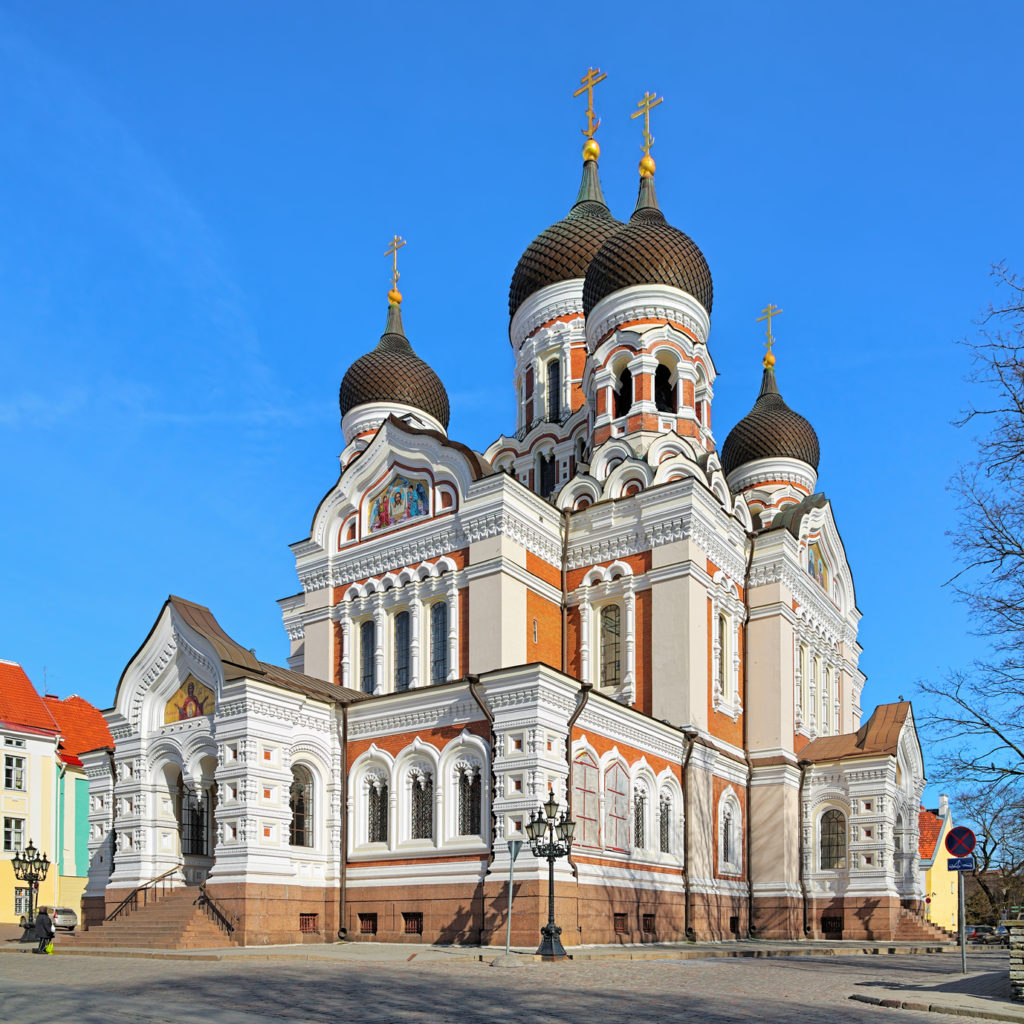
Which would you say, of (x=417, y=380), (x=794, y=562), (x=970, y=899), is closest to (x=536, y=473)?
(x=417, y=380)

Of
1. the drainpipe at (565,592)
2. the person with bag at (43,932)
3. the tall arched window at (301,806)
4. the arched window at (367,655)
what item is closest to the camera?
the person with bag at (43,932)

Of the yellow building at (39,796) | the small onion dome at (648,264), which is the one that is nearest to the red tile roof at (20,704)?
the yellow building at (39,796)

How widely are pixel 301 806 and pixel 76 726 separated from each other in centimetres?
1871

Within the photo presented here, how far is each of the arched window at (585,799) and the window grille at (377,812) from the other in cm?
393

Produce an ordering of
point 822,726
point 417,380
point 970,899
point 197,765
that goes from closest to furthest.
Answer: point 197,765 < point 822,726 < point 417,380 < point 970,899

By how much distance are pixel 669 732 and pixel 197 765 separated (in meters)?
9.08

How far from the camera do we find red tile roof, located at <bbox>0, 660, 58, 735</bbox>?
112 ft

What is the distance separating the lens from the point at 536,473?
31.7m

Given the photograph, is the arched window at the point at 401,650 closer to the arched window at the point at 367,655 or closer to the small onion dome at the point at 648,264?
the arched window at the point at 367,655

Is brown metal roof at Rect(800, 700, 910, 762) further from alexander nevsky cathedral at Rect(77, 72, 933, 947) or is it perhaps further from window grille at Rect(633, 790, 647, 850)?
window grille at Rect(633, 790, 647, 850)

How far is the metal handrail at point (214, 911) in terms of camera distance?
19031 millimetres

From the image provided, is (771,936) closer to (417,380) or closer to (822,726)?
(822,726)

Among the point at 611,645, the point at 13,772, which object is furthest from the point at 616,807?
the point at 13,772

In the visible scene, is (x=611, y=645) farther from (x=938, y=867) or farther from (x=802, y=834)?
(x=938, y=867)
